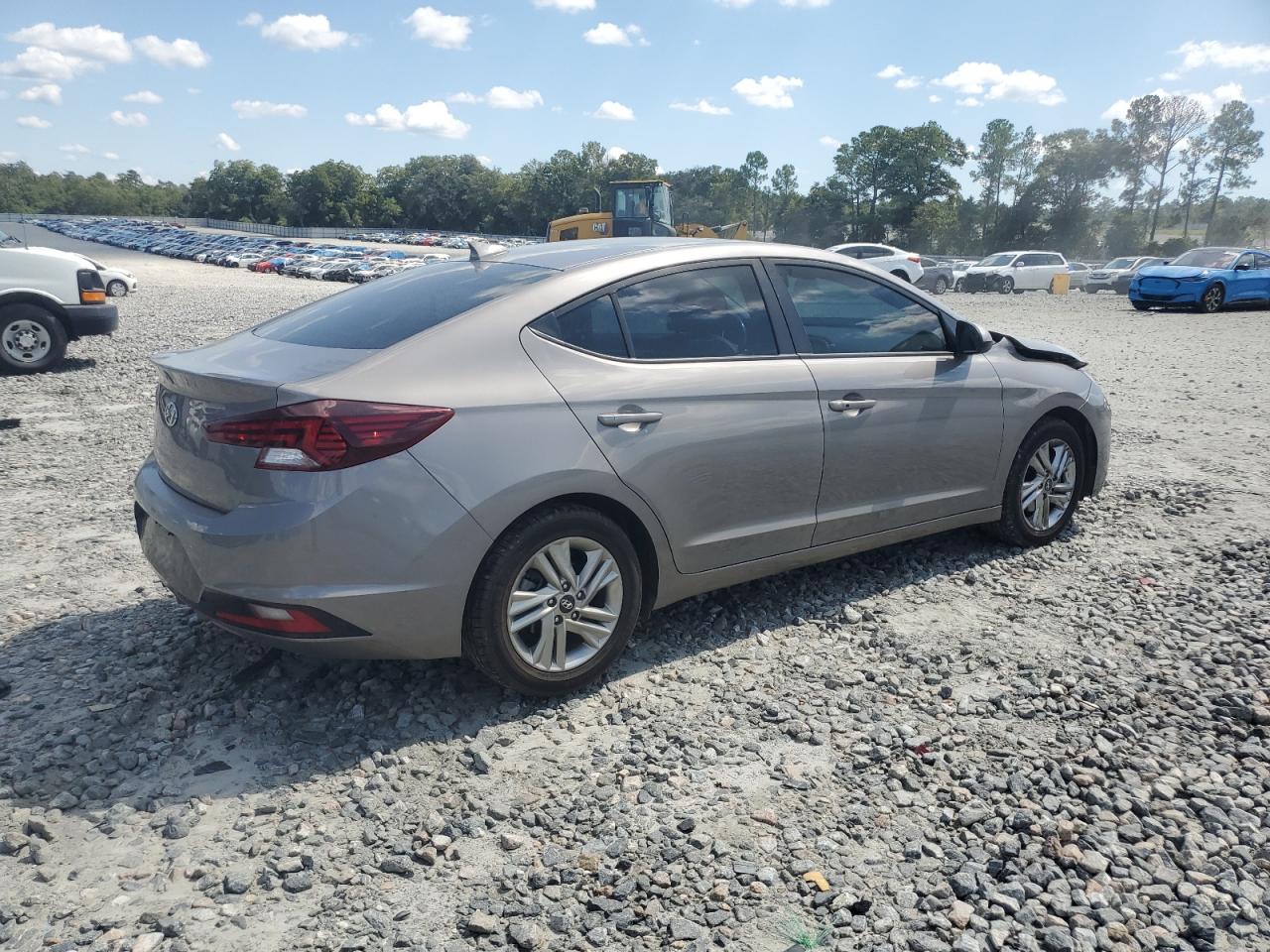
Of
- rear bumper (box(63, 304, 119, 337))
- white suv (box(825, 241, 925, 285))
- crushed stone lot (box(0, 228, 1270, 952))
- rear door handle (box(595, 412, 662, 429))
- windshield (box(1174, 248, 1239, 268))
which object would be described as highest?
windshield (box(1174, 248, 1239, 268))

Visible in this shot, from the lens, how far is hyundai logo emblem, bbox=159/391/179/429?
11.5 ft

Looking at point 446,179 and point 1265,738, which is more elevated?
→ point 446,179

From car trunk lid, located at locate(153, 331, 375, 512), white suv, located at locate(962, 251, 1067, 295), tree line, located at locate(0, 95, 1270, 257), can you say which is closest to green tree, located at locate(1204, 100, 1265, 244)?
tree line, located at locate(0, 95, 1270, 257)

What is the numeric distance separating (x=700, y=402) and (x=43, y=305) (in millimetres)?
10099

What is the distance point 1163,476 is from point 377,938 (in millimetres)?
6341

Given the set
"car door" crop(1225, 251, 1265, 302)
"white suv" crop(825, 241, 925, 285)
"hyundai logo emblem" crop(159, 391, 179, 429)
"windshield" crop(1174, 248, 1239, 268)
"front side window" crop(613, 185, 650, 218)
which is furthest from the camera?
"front side window" crop(613, 185, 650, 218)

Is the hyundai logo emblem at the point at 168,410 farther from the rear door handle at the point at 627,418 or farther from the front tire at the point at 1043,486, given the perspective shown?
the front tire at the point at 1043,486

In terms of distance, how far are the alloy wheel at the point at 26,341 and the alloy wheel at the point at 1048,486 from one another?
10.6m

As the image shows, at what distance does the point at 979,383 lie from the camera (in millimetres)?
4824

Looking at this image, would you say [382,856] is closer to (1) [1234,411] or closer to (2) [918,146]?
(1) [1234,411]

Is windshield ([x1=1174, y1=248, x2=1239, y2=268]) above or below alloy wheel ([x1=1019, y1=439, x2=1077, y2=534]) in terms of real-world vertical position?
above

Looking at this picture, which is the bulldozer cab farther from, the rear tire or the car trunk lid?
the car trunk lid

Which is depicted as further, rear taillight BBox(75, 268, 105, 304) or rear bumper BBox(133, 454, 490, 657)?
rear taillight BBox(75, 268, 105, 304)

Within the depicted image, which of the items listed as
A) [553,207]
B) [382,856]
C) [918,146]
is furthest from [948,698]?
[553,207]
